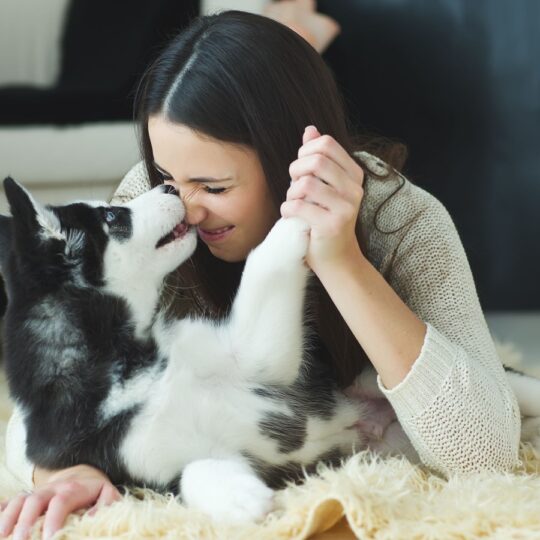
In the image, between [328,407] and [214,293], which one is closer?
[328,407]

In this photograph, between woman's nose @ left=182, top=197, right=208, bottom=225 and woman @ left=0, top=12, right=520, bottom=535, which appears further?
woman's nose @ left=182, top=197, right=208, bottom=225

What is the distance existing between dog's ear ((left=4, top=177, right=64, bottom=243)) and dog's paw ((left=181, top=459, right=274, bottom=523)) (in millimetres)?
434

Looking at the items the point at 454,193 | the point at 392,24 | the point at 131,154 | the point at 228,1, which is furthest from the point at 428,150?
the point at 131,154

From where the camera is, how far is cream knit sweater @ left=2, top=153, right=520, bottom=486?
1492 millimetres

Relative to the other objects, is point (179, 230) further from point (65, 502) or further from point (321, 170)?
point (65, 502)

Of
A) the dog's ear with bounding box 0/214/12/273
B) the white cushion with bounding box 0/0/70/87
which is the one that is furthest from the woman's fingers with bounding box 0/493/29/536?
the white cushion with bounding box 0/0/70/87

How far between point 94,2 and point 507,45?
1.59 meters

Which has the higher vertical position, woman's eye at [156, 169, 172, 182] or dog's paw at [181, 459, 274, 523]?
woman's eye at [156, 169, 172, 182]

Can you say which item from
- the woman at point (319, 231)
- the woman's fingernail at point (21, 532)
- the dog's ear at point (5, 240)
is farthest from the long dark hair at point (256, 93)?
the woman's fingernail at point (21, 532)

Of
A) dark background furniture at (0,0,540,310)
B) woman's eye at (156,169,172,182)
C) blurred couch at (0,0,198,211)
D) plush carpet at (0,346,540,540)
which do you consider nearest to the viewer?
plush carpet at (0,346,540,540)

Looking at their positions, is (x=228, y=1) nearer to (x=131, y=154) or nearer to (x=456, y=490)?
(x=131, y=154)

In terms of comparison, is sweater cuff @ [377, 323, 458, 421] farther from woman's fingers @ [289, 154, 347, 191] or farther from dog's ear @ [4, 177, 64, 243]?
dog's ear @ [4, 177, 64, 243]

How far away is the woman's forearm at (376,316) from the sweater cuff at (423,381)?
14 millimetres

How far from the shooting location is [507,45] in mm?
3680
